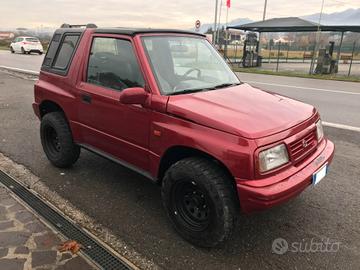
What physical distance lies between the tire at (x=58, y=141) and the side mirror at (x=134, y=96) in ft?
5.29

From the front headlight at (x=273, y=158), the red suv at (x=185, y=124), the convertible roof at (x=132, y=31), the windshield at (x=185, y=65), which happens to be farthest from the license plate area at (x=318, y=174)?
the convertible roof at (x=132, y=31)

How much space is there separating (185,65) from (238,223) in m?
1.72

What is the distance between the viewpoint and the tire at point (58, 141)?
15.2 feet

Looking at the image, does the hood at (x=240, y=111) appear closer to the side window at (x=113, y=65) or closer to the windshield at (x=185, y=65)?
the windshield at (x=185, y=65)

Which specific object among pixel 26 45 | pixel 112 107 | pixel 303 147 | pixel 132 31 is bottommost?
pixel 26 45

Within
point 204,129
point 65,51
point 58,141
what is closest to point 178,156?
point 204,129

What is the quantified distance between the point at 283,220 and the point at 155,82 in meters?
1.87

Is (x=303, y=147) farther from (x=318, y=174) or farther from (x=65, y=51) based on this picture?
(x=65, y=51)

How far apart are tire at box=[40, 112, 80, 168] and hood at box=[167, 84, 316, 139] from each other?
1900 mm

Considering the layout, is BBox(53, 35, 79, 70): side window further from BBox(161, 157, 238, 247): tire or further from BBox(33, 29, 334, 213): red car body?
BBox(161, 157, 238, 247): tire

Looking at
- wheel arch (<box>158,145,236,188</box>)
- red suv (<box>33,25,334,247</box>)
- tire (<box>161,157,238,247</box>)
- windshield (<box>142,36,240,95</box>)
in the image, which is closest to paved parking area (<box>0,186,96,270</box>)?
tire (<box>161,157,238,247</box>)

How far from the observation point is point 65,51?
15.2 ft

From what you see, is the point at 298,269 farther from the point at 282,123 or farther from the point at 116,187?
the point at 116,187

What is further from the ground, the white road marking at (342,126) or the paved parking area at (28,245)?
the white road marking at (342,126)
